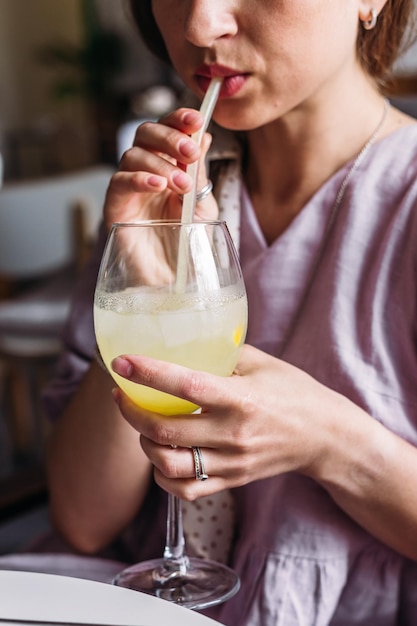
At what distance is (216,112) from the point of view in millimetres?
1091

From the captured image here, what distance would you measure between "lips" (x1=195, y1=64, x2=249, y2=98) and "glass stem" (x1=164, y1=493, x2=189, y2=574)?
48 cm

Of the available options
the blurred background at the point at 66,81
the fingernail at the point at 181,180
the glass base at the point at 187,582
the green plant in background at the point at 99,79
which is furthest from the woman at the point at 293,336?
the green plant in background at the point at 99,79

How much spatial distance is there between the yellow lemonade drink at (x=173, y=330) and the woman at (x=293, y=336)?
30 millimetres

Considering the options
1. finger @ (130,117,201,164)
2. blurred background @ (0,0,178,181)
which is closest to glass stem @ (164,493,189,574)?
finger @ (130,117,201,164)

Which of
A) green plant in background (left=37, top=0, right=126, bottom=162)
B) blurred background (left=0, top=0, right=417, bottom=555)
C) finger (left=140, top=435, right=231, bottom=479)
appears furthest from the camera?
green plant in background (left=37, top=0, right=126, bottom=162)

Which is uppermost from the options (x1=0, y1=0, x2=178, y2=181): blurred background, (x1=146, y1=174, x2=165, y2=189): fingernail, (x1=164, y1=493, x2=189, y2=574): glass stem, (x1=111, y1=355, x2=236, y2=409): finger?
(x1=146, y1=174, x2=165, y2=189): fingernail

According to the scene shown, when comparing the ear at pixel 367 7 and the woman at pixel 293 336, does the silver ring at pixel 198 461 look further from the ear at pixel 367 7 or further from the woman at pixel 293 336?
the ear at pixel 367 7

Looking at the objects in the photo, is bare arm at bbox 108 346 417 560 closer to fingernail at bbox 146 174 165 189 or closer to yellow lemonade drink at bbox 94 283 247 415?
yellow lemonade drink at bbox 94 283 247 415

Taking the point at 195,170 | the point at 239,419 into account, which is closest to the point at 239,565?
the point at 239,419

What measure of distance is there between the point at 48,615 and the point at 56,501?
54cm

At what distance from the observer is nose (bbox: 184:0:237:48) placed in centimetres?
98

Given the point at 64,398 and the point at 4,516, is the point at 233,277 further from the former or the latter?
the point at 4,516

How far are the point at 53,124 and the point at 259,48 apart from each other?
7.75 metres

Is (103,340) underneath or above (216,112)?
underneath
